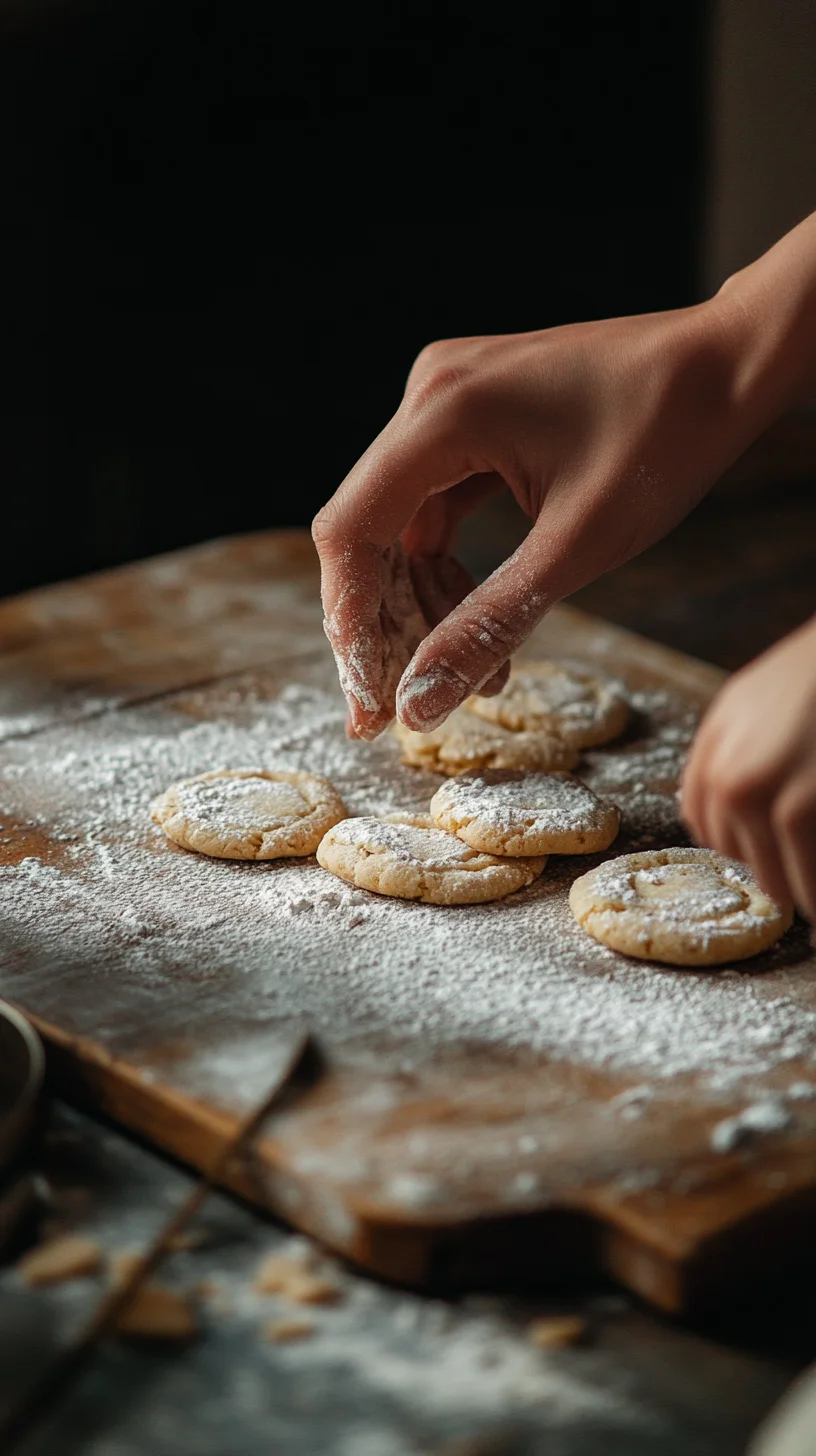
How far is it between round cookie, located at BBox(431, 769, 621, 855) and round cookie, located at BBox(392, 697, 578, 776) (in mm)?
103

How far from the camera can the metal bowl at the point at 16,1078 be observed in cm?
121

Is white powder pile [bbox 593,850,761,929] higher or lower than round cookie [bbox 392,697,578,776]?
higher

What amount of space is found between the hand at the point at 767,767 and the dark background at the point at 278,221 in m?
3.32

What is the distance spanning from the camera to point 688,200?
539 cm

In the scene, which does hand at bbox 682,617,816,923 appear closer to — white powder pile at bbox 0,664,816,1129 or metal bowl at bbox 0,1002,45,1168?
white powder pile at bbox 0,664,816,1129

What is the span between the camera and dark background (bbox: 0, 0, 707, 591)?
4109 millimetres

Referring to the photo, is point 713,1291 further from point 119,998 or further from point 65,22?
point 65,22

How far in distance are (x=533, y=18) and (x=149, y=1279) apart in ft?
15.2

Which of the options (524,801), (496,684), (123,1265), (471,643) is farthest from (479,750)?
(123,1265)

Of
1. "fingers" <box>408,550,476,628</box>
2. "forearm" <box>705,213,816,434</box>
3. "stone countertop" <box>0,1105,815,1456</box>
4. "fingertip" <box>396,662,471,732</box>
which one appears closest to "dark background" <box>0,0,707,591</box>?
"fingers" <box>408,550,476,628</box>

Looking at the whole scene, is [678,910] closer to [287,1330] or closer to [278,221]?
[287,1330]

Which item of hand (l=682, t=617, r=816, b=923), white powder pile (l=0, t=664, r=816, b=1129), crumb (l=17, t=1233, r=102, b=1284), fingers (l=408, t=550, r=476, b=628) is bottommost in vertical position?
white powder pile (l=0, t=664, r=816, b=1129)

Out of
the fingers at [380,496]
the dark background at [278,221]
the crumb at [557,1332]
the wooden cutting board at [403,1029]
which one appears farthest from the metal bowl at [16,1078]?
the dark background at [278,221]

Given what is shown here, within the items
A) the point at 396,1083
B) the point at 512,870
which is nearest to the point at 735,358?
the point at 512,870
